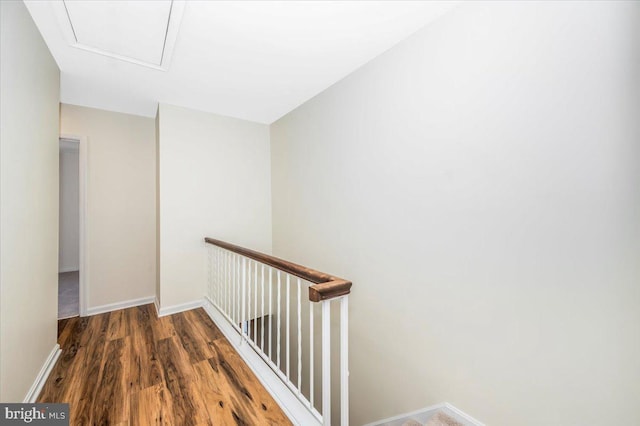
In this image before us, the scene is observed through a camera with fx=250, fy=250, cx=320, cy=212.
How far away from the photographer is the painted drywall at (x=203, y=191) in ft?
9.23

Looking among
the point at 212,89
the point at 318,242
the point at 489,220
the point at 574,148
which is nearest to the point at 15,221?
the point at 212,89

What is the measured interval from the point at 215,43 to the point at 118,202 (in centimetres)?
233

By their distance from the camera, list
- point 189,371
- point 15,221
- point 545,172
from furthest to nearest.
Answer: point 189,371
point 15,221
point 545,172

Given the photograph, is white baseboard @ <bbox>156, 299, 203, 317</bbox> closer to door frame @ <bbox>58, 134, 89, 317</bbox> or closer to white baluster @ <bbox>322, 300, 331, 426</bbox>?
door frame @ <bbox>58, 134, 89, 317</bbox>

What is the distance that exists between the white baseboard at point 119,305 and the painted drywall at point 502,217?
2.66 m

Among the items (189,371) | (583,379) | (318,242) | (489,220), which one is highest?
(489,220)

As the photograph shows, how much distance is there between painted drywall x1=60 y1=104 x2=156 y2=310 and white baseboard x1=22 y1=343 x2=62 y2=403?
3.33 feet

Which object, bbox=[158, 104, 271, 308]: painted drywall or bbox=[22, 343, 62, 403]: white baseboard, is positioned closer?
bbox=[22, 343, 62, 403]: white baseboard

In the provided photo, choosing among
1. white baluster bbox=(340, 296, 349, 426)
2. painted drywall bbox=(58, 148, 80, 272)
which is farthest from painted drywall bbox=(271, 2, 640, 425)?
painted drywall bbox=(58, 148, 80, 272)

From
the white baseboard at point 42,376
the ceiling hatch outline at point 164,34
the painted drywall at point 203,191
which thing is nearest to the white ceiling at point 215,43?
the ceiling hatch outline at point 164,34

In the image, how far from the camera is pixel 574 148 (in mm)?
1100

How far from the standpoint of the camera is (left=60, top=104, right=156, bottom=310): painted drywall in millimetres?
2859

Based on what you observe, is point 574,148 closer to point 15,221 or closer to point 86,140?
point 15,221

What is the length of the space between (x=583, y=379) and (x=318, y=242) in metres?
2.00
